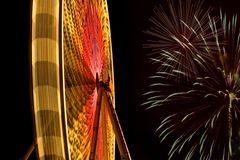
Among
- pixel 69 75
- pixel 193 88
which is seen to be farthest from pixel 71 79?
pixel 193 88

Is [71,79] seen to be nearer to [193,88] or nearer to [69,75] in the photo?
[69,75]

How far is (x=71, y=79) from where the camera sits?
1.93 metres

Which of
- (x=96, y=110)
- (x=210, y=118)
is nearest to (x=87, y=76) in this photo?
(x=96, y=110)

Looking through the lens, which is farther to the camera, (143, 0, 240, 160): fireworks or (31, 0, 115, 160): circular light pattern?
(143, 0, 240, 160): fireworks

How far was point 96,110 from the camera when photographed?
2.21m

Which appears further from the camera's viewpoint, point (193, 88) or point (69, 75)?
point (193, 88)

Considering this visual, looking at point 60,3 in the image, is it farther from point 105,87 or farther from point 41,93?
point 105,87

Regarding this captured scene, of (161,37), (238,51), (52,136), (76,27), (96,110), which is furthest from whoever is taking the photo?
(161,37)

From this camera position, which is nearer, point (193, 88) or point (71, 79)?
point (71, 79)

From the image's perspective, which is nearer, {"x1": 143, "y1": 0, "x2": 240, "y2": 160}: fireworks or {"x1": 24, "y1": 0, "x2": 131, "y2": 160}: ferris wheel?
{"x1": 24, "y1": 0, "x2": 131, "y2": 160}: ferris wheel

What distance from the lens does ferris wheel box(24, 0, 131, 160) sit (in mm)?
1566

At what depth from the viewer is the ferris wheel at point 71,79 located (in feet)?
5.14

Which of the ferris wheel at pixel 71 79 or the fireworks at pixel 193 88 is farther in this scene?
the fireworks at pixel 193 88

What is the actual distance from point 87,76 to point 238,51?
6.29ft
